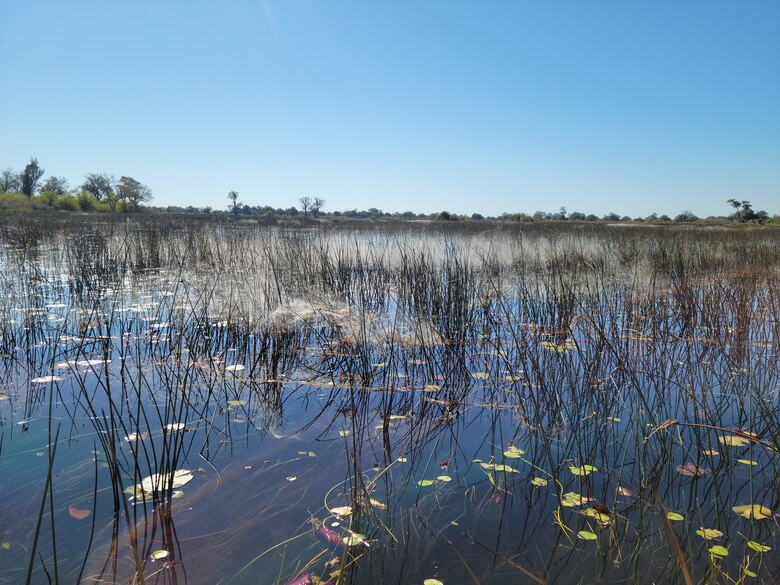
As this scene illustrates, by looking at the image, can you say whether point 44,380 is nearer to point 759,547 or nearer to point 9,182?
point 759,547

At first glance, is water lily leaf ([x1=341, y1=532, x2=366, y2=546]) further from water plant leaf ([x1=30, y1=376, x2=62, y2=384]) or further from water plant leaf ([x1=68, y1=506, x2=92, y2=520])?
water plant leaf ([x1=30, y1=376, x2=62, y2=384])

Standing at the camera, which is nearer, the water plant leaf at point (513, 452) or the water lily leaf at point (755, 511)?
the water lily leaf at point (755, 511)

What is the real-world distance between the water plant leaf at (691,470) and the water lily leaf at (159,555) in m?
2.56

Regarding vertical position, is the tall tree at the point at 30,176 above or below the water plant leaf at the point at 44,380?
above

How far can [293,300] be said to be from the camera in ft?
19.3

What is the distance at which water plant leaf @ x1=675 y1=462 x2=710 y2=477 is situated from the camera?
8.48ft

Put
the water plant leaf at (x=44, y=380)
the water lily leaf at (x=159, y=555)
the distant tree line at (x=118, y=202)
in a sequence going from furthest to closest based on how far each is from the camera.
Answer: the distant tree line at (x=118, y=202), the water plant leaf at (x=44, y=380), the water lily leaf at (x=159, y=555)

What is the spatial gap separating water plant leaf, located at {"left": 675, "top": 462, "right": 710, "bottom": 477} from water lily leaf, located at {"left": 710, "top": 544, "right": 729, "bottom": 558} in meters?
0.64

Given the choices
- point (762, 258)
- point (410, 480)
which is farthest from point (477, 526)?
point (762, 258)

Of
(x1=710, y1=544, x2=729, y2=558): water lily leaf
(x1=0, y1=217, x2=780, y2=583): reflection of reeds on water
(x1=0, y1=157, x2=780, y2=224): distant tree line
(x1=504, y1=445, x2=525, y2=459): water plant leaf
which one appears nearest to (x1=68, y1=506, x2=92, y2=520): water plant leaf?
(x1=0, y1=217, x2=780, y2=583): reflection of reeds on water

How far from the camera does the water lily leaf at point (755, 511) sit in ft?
7.31

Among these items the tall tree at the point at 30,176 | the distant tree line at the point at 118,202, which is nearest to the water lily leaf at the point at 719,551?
the distant tree line at the point at 118,202

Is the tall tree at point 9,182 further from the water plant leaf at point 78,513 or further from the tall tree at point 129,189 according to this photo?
the water plant leaf at point 78,513

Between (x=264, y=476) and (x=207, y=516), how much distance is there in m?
0.41
